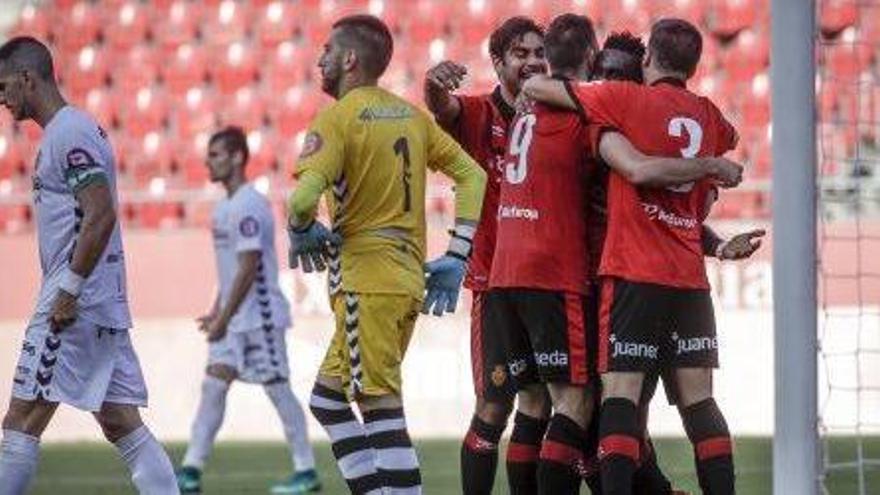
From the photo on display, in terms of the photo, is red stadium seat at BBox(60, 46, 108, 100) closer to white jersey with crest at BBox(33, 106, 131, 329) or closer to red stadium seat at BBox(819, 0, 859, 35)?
red stadium seat at BBox(819, 0, 859, 35)

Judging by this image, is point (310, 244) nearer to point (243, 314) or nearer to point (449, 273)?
point (449, 273)

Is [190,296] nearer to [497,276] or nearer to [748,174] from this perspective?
[748,174]

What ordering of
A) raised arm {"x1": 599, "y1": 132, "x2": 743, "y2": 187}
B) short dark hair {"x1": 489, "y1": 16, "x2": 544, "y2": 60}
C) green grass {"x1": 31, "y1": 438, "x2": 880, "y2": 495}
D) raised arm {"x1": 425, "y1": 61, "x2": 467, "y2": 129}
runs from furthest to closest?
green grass {"x1": 31, "y1": 438, "x2": 880, "y2": 495} < short dark hair {"x1": 489, "y1": 16, "x2": 544, "y2": 60} < raised arm {"x1": 425, "y1": 61, "x2": 467, "y2": 129} < raised arm {"x1": 599, "y1": 132, "x2": 743, "y2": 187}

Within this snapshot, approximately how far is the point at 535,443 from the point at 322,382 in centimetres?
87

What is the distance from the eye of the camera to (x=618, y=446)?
25.0 ft

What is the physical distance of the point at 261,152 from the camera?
770 inches

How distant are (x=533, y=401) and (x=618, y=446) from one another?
887 millimetres

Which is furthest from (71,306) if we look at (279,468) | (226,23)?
(226,23)

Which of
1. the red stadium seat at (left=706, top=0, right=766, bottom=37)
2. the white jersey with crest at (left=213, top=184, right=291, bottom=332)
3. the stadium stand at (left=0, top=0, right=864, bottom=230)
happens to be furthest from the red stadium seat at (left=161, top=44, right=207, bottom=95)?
the white jersey with crest at (left=213, top=184, right=291, bottom=332)

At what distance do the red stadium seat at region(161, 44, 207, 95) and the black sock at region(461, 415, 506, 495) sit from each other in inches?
489

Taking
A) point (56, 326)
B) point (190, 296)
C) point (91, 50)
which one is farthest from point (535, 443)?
point (91, 50)

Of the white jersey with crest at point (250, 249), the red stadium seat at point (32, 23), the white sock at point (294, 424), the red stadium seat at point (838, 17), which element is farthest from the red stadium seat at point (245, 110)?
the white sock at point (294, 424)

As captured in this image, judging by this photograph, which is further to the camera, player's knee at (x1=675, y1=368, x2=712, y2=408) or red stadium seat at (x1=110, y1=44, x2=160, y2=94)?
red stadium seat at (x1=110, y1=44, x2=160, y2=94)

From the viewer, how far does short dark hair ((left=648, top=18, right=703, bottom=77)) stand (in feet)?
25.5
